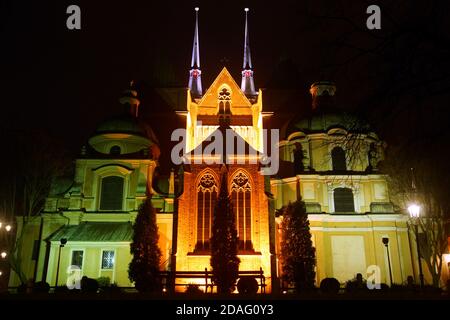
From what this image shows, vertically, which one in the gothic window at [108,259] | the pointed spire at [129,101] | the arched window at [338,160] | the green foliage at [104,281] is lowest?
the green foliage at [104,281]

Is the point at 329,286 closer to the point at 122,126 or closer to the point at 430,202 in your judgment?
the point at 430,202

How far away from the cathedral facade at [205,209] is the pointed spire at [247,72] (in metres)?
18.8

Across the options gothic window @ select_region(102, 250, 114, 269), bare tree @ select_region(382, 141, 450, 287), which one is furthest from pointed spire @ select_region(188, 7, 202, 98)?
bare tree @ select_region(382, 141, 450, 287)

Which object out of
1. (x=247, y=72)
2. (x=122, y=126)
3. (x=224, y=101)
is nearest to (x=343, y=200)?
(x=224, y=101)

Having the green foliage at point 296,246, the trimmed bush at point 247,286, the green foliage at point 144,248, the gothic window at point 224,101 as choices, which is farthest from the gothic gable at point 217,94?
the trimmed bush at point 247,286

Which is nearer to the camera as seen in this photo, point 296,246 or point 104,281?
point 296,246

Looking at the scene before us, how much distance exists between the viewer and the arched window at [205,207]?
1211 inches

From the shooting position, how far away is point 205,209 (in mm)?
31438

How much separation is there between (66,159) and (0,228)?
21.9 feet

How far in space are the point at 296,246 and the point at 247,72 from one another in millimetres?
32735

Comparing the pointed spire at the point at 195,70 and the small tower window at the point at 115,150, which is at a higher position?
the pointed spire at the point at 195,70

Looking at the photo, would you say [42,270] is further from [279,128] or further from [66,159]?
[279,128]

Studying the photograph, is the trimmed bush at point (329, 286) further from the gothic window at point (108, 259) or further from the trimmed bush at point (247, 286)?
the gothic window at point (108, 259)

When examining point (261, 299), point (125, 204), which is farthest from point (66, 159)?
point (261, 299)
